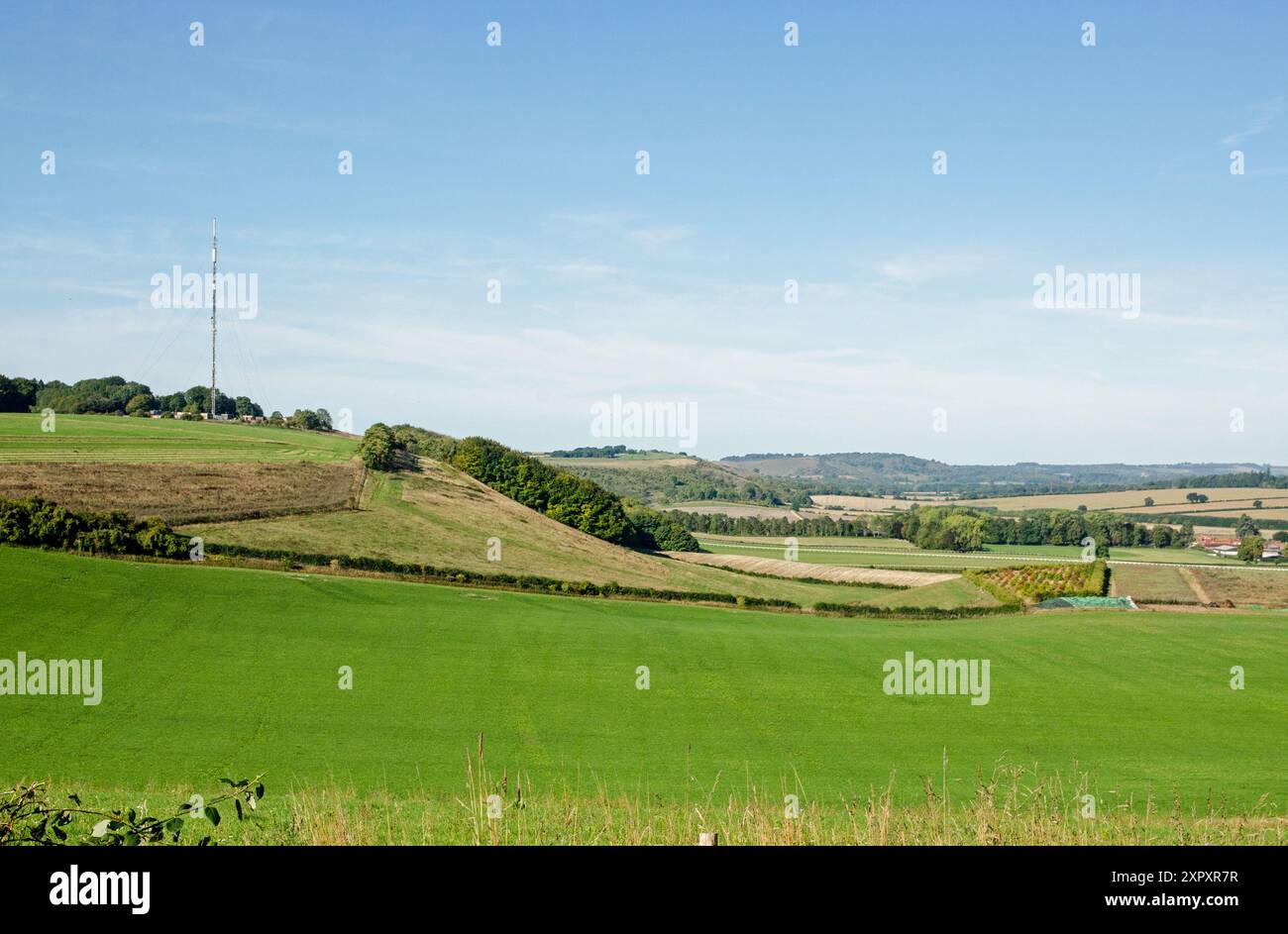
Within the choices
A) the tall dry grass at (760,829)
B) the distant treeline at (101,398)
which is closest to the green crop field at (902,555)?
the distant treeline at (101,398)

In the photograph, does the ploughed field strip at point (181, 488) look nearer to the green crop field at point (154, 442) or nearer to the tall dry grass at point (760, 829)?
the green crop field at point (154, 442)

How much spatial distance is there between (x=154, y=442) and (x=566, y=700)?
55031 millimetres

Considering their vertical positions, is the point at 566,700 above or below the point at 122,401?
below

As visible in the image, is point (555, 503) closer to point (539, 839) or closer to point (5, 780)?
point (5, 780)

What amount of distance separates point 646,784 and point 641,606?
108ft

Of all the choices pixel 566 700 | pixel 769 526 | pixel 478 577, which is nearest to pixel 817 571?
pixel 478 577

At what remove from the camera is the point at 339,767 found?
66.1 ft

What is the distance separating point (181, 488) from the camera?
189 ft

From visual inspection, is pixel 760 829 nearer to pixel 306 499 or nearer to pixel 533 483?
pixel 306 499

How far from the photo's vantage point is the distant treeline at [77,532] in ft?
134

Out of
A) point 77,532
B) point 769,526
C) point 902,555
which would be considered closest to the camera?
point 77,532

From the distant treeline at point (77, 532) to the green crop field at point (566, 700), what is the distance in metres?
2.14

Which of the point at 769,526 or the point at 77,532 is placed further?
the point at 769,526
